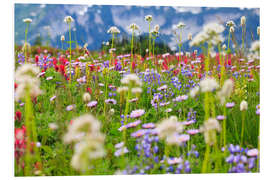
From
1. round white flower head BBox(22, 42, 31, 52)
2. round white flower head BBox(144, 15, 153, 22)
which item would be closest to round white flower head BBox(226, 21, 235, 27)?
round white flower head BBox(144, 15, 153, 22)

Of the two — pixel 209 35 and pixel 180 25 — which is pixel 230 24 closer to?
pixel 180 25

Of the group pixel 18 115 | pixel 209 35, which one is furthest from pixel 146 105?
pixel 18 115

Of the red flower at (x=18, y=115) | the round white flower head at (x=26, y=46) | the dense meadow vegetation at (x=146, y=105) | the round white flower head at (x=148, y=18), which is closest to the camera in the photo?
the dense meadow vegetation at (x=146, y=105)

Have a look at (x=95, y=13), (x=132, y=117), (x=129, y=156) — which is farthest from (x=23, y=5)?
(x=129, y=156)

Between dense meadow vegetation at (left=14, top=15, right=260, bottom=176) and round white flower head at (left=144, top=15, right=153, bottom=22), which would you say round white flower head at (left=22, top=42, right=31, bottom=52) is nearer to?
dense meadow vegetation at (left=14, top=15, right=260, bottom=176)

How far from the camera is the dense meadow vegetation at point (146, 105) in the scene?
73.9 inches

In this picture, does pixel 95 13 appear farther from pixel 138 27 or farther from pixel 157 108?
pixel 157 108

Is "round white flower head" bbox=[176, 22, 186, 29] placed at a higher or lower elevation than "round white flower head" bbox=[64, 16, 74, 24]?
lower

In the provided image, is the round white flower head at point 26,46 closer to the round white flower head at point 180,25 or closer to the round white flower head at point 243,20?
the round white flower head at point 180,25

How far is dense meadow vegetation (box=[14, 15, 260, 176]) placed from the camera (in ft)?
6.16

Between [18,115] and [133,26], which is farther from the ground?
[133,26]

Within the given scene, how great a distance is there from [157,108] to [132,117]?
0.27m

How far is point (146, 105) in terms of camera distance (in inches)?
100

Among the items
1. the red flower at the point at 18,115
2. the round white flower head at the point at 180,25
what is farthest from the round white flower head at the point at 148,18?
the red flower at the point at 18,115
